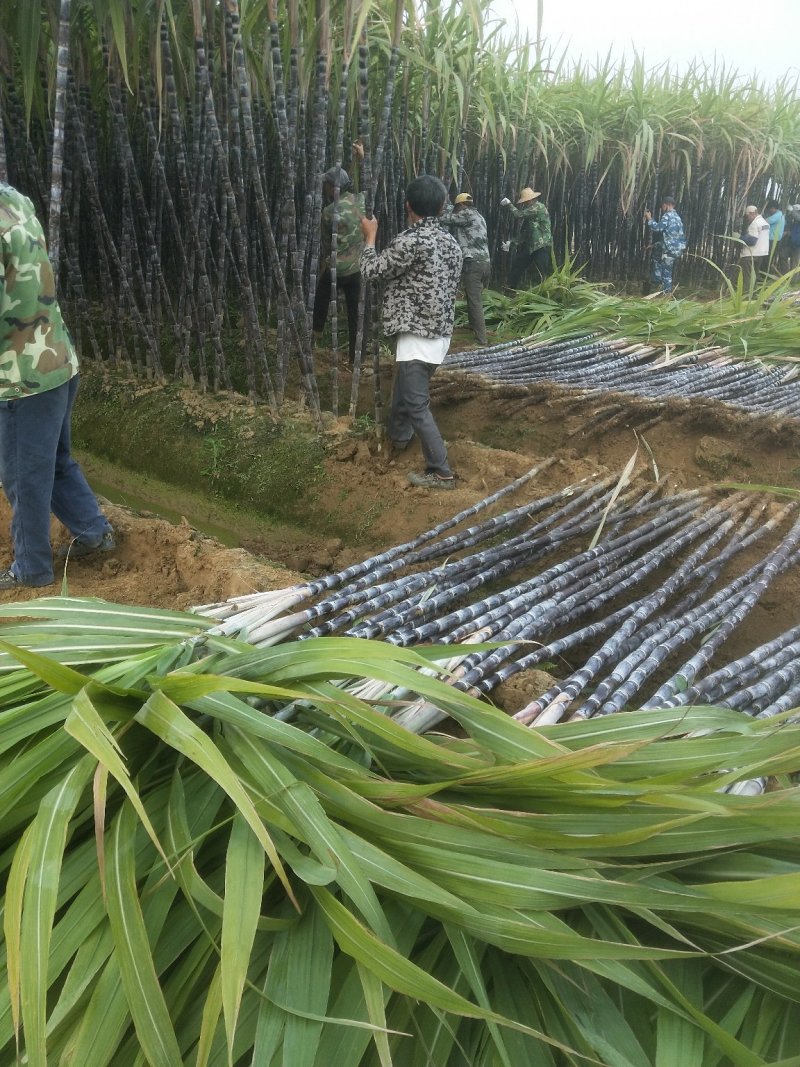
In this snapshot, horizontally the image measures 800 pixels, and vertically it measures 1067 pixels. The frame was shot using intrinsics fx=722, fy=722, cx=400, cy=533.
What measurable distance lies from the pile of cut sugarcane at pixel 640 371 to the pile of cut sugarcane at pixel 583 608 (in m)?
1.43

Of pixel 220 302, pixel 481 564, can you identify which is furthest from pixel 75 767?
pixel 220 302

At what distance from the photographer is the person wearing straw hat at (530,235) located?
24.0ft

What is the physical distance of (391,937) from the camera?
92cm

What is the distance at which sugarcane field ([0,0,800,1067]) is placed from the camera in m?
0.90

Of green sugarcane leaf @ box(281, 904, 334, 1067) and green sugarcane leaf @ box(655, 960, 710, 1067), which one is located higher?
green sugarcane leaf @ box(655, 960, 710, 1067)

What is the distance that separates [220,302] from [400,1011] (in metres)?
4.24

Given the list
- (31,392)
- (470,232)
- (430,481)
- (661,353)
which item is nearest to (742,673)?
(430,481)

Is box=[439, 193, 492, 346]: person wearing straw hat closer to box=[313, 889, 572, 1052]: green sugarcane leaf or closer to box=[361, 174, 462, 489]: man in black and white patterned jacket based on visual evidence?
box=[361, 174, 462, 489]: man in black and white patterned jacket

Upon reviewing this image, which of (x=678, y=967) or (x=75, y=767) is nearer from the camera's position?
(x=678, y=967)

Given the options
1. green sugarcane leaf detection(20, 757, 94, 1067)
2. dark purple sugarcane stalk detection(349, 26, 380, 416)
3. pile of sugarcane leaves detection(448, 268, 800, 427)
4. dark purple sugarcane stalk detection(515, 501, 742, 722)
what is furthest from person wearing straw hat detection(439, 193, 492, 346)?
green sugarcane leaf detection(20, 757, 94, 1067)

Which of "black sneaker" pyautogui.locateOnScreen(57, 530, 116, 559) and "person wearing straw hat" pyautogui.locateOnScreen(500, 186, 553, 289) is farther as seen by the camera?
"person wearing straw hat" pyautogui.locateOnScreen(500, 186, 553, 289)

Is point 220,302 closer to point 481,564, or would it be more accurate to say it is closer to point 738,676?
point 481,564

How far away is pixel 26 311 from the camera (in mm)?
2295

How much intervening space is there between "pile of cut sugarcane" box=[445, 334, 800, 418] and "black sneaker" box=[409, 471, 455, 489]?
1.14 m
